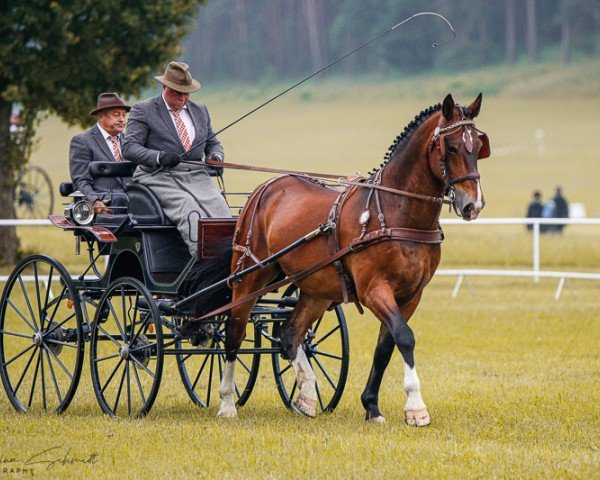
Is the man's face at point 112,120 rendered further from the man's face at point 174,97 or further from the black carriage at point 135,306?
the man's face at point 174,97

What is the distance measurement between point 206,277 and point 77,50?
1213cm

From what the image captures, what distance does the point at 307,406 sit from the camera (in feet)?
28.6

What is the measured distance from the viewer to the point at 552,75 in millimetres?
83875

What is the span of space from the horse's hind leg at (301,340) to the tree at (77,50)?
37.4 ft

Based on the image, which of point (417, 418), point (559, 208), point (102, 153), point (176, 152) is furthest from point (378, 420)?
point (559, 208)

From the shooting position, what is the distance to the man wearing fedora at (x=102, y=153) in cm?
967

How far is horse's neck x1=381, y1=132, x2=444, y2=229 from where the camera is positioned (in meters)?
7.87

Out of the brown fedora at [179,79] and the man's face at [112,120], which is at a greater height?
the brown fedora at [179,79]

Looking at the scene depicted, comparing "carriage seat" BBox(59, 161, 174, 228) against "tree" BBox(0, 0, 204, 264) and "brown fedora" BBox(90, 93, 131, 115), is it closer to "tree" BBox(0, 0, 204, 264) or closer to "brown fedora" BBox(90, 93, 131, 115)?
"brown fedora" BBox(90, 93, 131, 115)

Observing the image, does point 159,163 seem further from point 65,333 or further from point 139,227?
point 65,333

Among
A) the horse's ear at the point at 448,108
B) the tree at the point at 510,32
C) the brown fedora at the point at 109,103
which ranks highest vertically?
the tree at the point at 510,32

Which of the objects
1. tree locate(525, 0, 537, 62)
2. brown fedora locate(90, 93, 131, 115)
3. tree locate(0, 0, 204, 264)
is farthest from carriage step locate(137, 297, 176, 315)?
tree locate(525, 0, 537, 62)

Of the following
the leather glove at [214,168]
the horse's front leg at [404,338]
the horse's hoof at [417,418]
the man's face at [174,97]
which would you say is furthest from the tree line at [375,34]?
the horse's hoof at [417,418]

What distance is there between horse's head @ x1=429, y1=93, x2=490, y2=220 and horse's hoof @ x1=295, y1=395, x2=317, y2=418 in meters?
1.93
